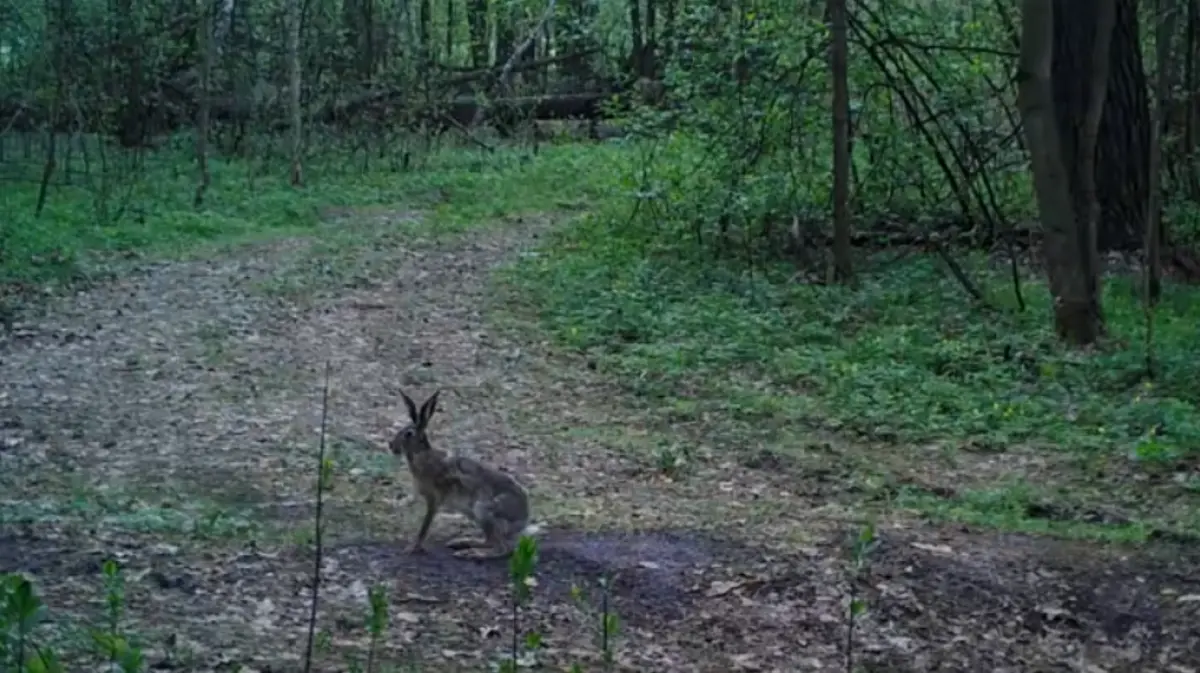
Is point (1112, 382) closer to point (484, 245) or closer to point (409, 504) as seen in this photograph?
point (409, 504)

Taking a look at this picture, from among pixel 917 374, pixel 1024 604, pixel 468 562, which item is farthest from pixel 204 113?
pixel 1024 604

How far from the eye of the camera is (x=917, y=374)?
41.6 ft

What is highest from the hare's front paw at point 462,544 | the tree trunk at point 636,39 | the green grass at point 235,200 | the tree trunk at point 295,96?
the tree trunk at point 636,39

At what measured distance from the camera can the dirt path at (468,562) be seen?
7.01 meters

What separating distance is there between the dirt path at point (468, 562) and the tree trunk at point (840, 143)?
4.47m

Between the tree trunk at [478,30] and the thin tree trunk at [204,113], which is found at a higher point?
the tree trunk at [478,30]

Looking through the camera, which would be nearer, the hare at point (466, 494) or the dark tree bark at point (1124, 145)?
the hare at point (466, 494)

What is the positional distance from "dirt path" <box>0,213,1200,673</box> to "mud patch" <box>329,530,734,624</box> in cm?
2

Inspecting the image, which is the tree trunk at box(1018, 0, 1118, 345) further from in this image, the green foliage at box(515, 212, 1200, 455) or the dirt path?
the dirt path

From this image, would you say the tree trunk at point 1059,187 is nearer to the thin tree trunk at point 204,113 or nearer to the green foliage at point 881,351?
the green foliage at point 881,351

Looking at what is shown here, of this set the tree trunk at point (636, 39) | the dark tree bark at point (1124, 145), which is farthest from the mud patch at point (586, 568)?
the tree trunk at point (636, 39)

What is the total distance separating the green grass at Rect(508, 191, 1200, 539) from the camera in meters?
10.1

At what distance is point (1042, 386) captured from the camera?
40.6ft

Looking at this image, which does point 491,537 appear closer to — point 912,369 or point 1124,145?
point 912,369
